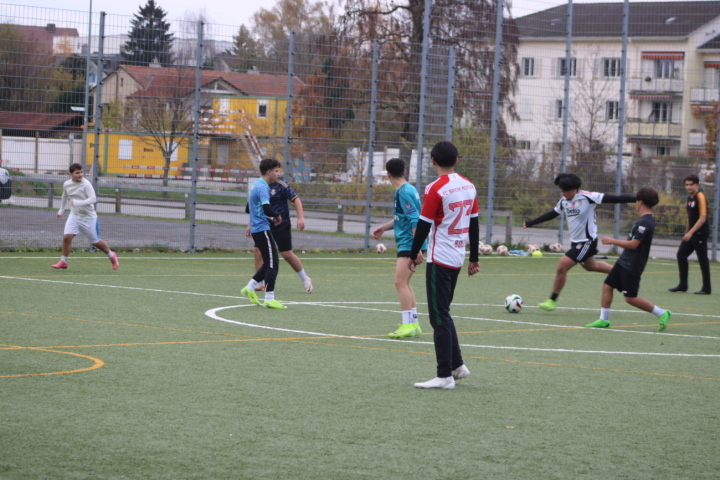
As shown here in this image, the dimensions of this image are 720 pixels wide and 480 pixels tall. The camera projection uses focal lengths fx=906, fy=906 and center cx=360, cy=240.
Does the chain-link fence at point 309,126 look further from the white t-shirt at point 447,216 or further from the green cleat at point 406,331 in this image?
the white t-shirt at point 447,216

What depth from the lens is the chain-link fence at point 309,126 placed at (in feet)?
60.0

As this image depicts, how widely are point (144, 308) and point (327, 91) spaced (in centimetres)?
1137

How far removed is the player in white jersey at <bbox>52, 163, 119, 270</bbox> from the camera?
15.0 meters

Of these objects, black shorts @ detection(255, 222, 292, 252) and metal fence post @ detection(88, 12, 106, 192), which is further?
metal fence post @ detection(88, 12, 106, 192)

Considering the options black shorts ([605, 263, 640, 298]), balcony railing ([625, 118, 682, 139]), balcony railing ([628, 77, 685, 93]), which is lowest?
black shorts ([605, 263, 640, 298])

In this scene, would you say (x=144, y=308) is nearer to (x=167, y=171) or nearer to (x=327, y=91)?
(x=167, y=171)

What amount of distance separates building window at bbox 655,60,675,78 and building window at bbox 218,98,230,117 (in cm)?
2812

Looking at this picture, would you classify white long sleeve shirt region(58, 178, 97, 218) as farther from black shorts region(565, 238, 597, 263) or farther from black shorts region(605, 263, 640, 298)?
black shorts region(605, 263, 640, 298)

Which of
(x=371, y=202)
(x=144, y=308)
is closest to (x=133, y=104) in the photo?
(x=371, y=202)

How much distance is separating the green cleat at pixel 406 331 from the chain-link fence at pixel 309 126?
1097cm

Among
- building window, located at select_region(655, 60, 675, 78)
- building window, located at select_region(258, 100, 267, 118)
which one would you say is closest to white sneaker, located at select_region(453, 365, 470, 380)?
building window, located at select_region(258, 100, 267, 118)

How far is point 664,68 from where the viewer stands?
46562 millimetres

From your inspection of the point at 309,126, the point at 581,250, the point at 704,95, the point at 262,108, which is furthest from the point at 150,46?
the point at 704,95

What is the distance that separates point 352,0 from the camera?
3400cm
